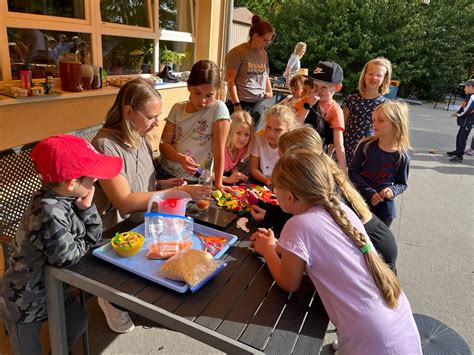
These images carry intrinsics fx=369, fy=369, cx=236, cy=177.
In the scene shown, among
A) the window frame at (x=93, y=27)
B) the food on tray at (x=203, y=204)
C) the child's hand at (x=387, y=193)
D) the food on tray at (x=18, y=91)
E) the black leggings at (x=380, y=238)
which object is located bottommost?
the black leggings at (x=380, y=238)

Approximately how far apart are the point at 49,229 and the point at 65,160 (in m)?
0.25

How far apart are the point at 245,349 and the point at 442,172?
6277mm

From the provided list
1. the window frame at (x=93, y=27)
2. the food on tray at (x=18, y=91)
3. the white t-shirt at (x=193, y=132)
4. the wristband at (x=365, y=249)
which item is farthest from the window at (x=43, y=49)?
the wristband at (x=365, y=249)

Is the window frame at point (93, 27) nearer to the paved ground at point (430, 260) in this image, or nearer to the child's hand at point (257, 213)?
the paved ground at point (430, 260)

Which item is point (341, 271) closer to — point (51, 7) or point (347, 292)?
point (347, 292)

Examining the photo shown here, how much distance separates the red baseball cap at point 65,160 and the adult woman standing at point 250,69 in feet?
11.0

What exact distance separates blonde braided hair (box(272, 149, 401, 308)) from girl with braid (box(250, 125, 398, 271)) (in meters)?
0.22

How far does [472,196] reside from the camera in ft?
17.3

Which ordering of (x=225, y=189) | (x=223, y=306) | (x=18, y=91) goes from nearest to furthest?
(x=223, y=306) → (x=225, y=189) → (x=18, y=91)

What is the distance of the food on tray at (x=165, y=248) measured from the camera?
1.48 metres

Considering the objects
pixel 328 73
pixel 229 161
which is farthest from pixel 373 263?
pixel 328 73

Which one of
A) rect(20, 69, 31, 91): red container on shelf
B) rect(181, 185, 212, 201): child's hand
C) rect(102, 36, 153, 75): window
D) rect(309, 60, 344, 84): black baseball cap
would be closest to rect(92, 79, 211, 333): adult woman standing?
rect(181, 185, 212, 201): child's hand

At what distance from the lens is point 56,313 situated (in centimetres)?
148

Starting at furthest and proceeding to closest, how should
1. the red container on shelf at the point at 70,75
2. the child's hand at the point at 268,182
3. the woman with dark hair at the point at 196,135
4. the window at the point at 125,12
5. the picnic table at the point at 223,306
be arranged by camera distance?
1. the window at the point at 125,12
2. the red container on shelf at the point at 70,75
3. the child's hand at the point at 268,182
4. the woman with dark hair at the point at 196,135
5. the picnic table at the point at 223,306
